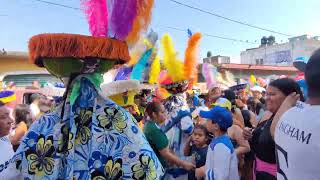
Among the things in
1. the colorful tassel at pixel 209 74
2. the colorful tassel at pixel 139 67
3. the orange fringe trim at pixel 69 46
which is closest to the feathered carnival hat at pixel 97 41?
the orange fringe trim at pixel 69 46

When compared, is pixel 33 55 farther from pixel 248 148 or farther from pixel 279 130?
pixel 248 148

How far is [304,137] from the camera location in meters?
1.72

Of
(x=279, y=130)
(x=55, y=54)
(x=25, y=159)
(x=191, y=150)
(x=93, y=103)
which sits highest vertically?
(x=55, y=54)

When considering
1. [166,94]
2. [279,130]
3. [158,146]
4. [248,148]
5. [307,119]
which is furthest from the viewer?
[166,94]

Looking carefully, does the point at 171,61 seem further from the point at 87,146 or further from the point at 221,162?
the point at 87,146

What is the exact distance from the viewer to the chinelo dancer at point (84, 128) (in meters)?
2.14

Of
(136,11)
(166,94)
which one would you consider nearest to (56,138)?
(136,11)

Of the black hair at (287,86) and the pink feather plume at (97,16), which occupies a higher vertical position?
the pink feather plume at (97,16)

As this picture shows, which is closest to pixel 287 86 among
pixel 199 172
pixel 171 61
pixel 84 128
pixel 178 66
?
pixel 199 172

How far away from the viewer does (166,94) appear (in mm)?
6125

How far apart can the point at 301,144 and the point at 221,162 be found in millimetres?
1800

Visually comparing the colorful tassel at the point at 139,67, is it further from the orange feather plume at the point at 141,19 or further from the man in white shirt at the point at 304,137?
the man in white shirt at the point at 304,137

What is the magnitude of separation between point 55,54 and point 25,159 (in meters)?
0.61

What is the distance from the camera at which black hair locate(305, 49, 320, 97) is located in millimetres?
1794
